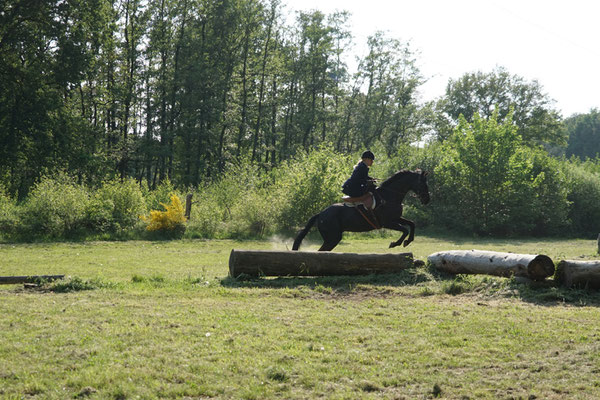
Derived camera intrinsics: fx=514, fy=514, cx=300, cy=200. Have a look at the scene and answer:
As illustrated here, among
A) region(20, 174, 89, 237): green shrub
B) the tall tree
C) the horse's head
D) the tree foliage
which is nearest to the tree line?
the tree foliage

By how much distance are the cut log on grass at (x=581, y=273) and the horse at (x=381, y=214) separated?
4.89 metres

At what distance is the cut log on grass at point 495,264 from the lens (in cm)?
1035

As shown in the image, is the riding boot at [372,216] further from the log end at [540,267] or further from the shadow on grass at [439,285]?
the log end at [540,267]

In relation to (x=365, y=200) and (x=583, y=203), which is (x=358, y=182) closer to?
(x=365, y=200)

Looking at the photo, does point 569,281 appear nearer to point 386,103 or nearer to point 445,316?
point 445,316

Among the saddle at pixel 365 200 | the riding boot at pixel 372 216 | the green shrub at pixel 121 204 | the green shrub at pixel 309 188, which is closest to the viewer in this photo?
the saddle at pixel 365 200

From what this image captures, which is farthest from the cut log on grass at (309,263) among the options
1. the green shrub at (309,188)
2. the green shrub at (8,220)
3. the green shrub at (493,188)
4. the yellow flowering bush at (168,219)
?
the green shrub at (493,188)

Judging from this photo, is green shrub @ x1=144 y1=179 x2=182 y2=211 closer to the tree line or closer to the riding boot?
the tree line

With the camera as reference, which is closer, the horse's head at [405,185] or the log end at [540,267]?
the log end at [540,267]

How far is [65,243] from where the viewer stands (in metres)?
23.2

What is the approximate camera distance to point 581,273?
9.99m

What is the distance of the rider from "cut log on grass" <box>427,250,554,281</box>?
9.17ft

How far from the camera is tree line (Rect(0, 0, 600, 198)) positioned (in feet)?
123

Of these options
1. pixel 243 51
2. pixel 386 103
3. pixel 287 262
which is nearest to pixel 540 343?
pixel 287 262
